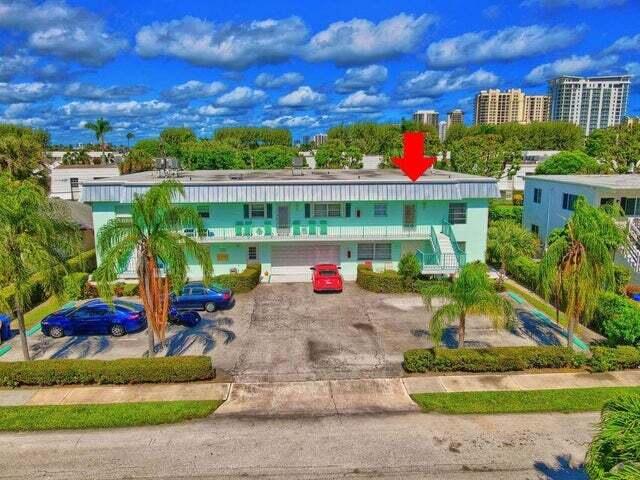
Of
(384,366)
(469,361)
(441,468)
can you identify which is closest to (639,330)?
(469,361)

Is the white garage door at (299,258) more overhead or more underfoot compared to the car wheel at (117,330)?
more overhead

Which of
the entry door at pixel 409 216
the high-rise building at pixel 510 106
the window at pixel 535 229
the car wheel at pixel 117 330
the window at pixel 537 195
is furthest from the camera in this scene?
the high-rise building at pixel 510 106

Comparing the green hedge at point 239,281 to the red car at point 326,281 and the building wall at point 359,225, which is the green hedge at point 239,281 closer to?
the building wall at point 359,225

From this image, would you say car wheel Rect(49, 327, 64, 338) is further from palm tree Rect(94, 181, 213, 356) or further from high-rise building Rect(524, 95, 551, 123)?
high-rise building Rect(524, 95, 551, 123)

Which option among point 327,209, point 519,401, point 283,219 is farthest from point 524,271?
point 519,401

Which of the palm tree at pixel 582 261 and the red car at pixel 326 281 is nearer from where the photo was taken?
the palm tree at pixel 582 261

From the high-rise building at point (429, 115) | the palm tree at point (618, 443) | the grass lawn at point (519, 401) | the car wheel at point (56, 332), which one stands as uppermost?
the high-rise building at point (429, 115)

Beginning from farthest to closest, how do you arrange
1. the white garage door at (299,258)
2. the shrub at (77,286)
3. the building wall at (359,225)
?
the white garage door at (299,258) → the building wall at (359,225) → the shrub at (77,286)

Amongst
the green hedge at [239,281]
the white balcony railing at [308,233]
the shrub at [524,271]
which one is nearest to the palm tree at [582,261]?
the shrub at [524,271]

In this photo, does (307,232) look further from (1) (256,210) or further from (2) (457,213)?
(2) (457,213)
